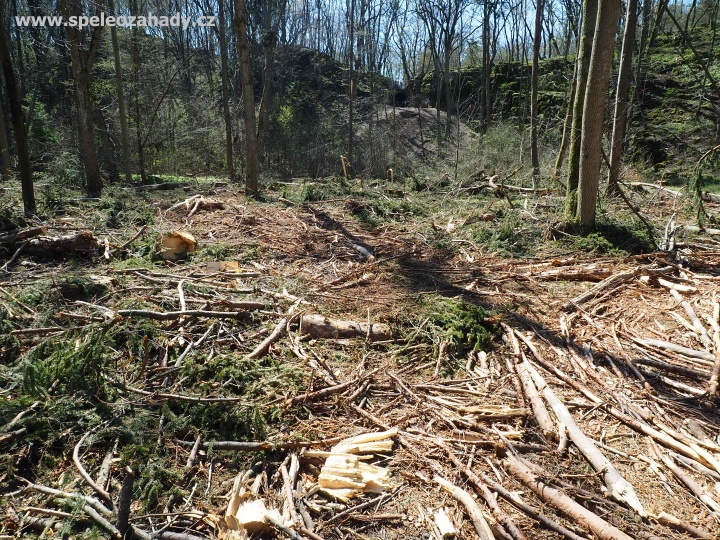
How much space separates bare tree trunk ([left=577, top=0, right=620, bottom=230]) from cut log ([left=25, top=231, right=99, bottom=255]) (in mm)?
7687

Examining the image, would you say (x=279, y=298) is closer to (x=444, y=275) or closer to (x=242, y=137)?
(x=444, y=275)

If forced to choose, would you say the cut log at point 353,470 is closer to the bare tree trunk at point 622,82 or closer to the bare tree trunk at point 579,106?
the bare tree trunk at point 579,106

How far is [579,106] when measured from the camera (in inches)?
326

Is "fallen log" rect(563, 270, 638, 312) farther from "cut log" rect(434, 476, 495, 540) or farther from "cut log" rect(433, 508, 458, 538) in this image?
"cut log" rect(433, 508, 458, 538)

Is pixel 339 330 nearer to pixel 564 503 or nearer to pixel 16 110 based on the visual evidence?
pixel 564 503

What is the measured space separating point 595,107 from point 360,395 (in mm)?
6577

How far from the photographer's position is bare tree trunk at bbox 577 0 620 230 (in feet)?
Answer: 23.8

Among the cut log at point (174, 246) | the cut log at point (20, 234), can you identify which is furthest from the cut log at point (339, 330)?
the cut log at point (20, 234)

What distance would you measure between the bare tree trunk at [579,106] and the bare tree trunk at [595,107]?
325 millimetres

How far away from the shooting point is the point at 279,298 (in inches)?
209

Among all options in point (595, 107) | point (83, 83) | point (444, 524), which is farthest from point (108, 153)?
point (444, 524)

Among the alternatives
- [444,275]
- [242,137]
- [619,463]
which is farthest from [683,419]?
[242,137]

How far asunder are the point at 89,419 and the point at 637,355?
4.43 meters

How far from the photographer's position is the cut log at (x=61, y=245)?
21.1ft
